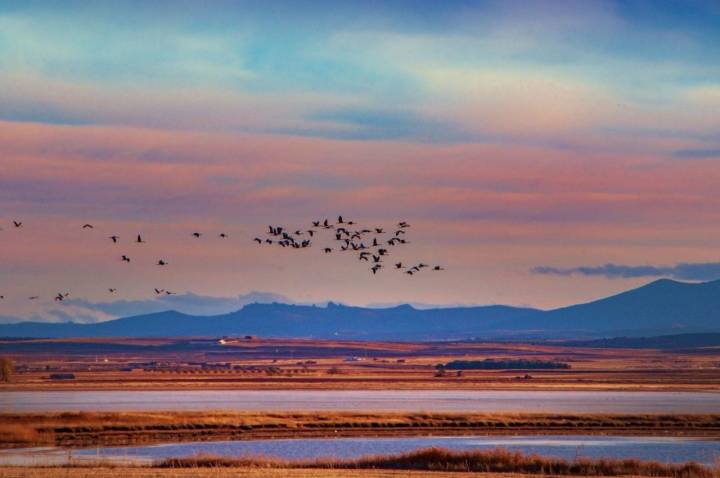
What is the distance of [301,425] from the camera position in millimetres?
77875

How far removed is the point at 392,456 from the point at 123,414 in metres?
29.7

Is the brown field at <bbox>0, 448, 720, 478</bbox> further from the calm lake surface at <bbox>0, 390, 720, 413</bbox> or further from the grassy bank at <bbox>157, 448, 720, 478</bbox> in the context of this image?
the calm lake surface at <bbox>0, 390, 720, 413</bbox>

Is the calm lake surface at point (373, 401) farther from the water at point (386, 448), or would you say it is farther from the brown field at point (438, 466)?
the brown field at point (438, 466)

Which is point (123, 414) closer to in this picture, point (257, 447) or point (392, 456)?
point (257, 447)

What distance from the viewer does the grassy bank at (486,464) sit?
4944 cm

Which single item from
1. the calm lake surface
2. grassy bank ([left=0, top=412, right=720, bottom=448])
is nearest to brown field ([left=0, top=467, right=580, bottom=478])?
grassy bank ([left=0, top=412, right=720, bottom=448])

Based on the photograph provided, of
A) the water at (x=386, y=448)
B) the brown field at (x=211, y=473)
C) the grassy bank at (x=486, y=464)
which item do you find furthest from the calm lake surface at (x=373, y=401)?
the brown field at (x=211, y=473)

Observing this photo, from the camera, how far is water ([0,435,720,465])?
192 feet

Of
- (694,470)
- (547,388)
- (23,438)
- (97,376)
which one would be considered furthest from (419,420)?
(97,376)

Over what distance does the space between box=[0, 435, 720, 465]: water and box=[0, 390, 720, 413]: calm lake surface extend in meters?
22.4

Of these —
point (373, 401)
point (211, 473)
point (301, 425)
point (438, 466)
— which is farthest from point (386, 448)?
point (373, 401)

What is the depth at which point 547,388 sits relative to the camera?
5807 inches

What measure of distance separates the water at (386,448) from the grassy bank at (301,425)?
396 cm

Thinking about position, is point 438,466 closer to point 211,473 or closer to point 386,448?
point 211,473
